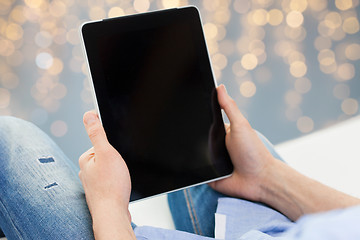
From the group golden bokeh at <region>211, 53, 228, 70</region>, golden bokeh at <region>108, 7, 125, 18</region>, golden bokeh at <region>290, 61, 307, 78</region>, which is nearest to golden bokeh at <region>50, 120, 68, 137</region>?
golden bokeh at <region>108, 7, 125, 18</region>

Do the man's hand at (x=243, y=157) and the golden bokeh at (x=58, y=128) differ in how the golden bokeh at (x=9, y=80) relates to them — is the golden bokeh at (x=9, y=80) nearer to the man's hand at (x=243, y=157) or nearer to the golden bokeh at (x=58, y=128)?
the golden bokeh at (x=58, y=128)

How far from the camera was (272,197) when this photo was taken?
0.69 meters

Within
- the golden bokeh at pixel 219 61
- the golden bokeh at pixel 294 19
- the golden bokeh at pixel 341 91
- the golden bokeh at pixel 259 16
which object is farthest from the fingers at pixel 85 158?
the golden bokeh at pixel 341 91

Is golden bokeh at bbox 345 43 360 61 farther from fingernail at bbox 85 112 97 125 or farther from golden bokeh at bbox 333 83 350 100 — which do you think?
fingernail at bbox 85 112 97 125

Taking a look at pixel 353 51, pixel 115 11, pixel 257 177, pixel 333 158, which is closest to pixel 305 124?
pixel 353 51

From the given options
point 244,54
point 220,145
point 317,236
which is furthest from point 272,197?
point 244,54

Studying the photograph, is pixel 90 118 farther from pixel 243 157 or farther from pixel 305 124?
pixel 305 124

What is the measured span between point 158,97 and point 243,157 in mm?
202

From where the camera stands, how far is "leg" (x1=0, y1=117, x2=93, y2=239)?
52 centimetres

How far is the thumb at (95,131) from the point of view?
581 mm

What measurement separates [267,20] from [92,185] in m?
1.26

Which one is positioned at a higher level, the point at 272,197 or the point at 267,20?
the point at 267,20

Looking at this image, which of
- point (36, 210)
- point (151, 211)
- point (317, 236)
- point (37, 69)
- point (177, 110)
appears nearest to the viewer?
point (317, 236)

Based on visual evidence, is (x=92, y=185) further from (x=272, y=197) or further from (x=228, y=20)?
(x=228, y=20)
